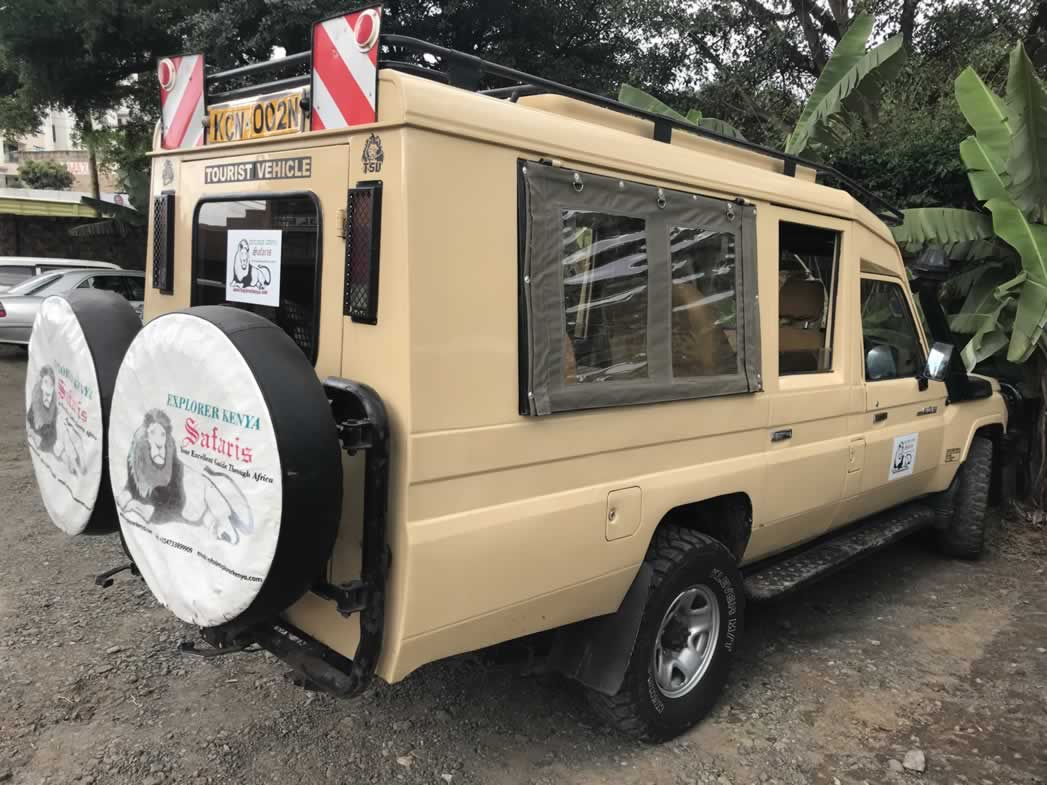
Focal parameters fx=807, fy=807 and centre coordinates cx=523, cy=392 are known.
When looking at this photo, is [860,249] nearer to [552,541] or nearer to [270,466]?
[552,541]

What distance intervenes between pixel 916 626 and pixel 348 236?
3819mm

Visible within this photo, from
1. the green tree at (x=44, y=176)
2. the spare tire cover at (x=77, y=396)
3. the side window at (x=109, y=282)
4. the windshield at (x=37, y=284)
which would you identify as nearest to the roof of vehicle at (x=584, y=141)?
the spare tire cover at (x=77, y=396)

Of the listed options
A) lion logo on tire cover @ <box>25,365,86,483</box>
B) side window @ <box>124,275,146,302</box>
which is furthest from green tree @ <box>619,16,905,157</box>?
side window @ <box>124,275,146,302</box>

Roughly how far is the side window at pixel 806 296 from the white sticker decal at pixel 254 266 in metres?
2.12

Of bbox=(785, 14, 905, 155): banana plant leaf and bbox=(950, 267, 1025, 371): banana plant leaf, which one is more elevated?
bbox=(785, 14, 905, 155): banana plant leaf

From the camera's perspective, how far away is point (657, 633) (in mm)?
3047

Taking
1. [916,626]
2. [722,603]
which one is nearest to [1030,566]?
[916,626]

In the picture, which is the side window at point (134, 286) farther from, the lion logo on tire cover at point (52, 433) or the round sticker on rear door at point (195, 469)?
the round sticker on rear door at point (195, 469)

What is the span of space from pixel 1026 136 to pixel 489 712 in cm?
487

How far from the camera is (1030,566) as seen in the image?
5.47 m

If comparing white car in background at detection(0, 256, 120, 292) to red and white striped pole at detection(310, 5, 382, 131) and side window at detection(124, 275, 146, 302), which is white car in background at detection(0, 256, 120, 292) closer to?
side window at detection(124, 275, 146, 302)

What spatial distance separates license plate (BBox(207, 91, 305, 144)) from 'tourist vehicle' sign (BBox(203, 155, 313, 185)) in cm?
9

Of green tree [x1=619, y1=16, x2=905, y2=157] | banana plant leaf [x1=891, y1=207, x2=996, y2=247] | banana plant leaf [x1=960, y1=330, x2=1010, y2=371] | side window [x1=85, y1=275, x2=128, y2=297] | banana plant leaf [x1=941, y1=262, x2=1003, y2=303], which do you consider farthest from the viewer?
side window [x1=85, y1=275, x2=128, y2=297]

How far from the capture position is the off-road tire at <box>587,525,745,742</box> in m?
→ 2.98
